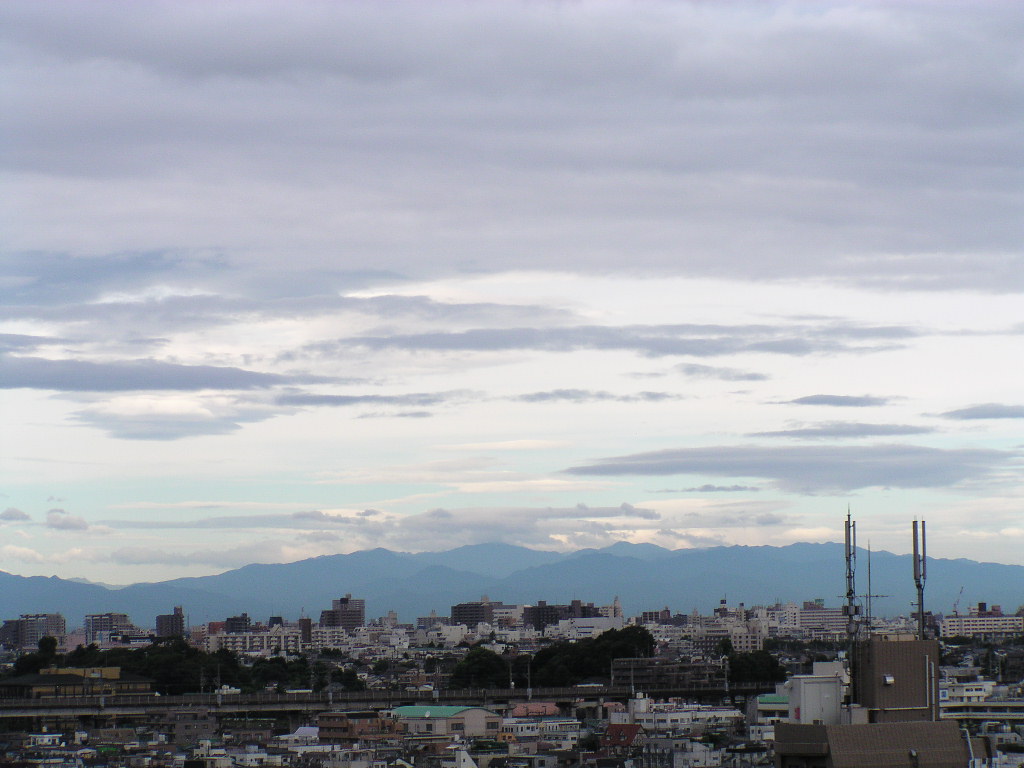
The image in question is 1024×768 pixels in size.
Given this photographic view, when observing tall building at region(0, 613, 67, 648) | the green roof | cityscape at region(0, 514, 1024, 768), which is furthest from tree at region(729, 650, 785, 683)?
tall building at region(0, 613, 67, 648)

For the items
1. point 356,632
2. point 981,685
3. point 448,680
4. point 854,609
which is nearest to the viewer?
point 854,609

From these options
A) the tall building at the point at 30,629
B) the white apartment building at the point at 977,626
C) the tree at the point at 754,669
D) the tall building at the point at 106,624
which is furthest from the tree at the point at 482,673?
the tall building at the point at 106,624

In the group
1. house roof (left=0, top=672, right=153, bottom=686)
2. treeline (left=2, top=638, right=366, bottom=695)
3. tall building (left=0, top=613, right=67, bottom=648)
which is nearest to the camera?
house roof (left=0, top=672, right=153, bottom=686)

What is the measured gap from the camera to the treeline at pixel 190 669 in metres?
78.8

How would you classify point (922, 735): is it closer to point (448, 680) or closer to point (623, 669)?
point (623, 669)

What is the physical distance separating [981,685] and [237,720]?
1130 inches

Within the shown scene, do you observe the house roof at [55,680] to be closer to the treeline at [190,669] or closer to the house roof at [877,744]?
the treeline at [190,669]

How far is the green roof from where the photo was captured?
2163 inches

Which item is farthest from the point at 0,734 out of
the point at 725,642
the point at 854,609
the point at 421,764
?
the point at 725,642

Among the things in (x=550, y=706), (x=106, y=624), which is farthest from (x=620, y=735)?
(x=106, y=624)

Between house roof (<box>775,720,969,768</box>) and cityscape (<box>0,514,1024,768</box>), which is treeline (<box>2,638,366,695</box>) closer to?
cityscape (<box>0,514,1024,768</box>)

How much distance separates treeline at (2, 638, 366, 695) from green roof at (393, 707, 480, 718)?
20.3 metres

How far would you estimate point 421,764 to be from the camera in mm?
39500

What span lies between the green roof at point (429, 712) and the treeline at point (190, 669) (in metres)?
20.3
